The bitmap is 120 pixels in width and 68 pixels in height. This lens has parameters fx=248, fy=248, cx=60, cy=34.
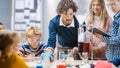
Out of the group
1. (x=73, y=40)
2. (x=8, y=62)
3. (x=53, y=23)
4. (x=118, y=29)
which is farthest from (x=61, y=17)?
(x=8, y=62)

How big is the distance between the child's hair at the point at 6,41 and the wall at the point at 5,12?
9.27 ft

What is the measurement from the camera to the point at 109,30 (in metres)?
2.76

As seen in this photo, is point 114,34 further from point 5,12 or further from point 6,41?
point 5,12

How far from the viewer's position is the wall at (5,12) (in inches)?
166

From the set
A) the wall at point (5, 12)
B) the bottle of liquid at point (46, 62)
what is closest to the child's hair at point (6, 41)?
the bottle of liquid at point (46, 62)

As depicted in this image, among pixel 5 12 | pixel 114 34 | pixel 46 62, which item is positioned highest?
pixel 5 12

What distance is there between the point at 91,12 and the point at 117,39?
45 cm

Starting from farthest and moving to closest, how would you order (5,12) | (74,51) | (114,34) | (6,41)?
(5,12) < (74,51) < (114,34) < (6,41)

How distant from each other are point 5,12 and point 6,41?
2898 mm

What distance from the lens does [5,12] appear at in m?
4.24

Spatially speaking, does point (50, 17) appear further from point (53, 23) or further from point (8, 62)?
point (8, 62)

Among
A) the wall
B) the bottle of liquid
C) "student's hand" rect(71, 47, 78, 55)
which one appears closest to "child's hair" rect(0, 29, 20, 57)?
the bottle of liquid

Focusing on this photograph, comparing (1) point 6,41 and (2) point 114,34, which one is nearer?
(1) point 6,41

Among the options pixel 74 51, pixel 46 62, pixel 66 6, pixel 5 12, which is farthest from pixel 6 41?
pixel 5 12
